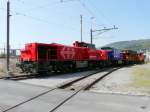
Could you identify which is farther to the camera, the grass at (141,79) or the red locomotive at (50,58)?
the red locomotive at (50,58)

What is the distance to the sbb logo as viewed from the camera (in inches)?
1070

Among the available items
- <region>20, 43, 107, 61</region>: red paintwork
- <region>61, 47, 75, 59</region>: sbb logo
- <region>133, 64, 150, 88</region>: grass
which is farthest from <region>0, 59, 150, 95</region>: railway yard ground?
<region>61, 47, 75, 59</region>: sbb logo

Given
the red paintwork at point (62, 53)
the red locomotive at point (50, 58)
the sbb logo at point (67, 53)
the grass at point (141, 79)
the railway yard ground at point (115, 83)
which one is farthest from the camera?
the sbb logo at point (67, 53)

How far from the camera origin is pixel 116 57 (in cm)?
4778

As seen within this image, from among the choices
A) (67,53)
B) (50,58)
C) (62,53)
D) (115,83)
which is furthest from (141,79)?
(67,53)

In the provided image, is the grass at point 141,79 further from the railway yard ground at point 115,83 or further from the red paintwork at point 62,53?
the red paintwork at point 62,53

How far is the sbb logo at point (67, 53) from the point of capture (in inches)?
1070

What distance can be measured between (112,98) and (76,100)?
1.60 metres

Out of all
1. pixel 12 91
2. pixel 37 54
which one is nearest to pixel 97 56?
pixel 37 54

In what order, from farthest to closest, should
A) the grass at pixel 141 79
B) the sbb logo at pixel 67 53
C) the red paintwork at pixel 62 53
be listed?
1. the sbb logo at pixel 67 53
2. the red paintwork at pixel 62 53
3. the grass at pixel 141 79

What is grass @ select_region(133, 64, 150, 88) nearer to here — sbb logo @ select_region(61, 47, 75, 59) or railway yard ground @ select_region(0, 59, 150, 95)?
railway yard ground @ select_region(0, 59, 150, 95)

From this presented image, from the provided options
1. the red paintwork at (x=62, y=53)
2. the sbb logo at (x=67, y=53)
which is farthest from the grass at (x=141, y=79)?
the red paintwork at (x=62, y=53)

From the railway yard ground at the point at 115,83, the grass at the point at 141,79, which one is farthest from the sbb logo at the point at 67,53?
the grass at the point at 141,79

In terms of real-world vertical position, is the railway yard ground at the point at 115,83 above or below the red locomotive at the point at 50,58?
below
